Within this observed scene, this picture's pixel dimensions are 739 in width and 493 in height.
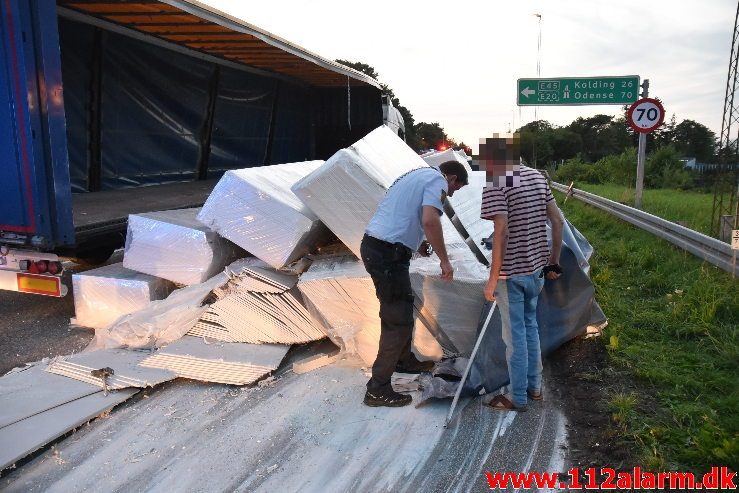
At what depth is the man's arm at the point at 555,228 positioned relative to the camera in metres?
3.75

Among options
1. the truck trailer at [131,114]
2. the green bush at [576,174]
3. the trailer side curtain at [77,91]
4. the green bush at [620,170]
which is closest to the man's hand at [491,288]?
the truck trailer at [131,114]

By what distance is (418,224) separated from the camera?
Result: 12.4 feet

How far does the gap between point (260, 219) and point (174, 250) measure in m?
0.83

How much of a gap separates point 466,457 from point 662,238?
5.94m

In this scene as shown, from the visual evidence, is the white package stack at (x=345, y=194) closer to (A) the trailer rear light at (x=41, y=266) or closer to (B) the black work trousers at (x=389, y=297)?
(B) the black work trousers at (x=389, y=297)

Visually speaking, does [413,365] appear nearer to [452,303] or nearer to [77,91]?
[452,303]

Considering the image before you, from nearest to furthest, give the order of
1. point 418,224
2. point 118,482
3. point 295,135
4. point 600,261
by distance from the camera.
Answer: point 118,482, point 418,224, point 600,261, point 295,135

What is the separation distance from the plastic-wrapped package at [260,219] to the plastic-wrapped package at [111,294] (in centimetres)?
75

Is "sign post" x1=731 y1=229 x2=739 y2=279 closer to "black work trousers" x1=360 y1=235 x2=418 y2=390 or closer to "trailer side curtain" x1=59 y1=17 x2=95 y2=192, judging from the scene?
"black work trousers" x1=360 y1=235 x2=418 y2=390

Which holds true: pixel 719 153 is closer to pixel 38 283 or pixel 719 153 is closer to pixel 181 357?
pixel 181 357

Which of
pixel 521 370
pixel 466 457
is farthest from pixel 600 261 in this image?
pixel 466 457

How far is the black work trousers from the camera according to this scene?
3811mm

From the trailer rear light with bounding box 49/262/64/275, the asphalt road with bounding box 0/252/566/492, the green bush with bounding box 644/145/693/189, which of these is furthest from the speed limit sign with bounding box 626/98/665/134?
the green bush with bounding box 644/145/693/189

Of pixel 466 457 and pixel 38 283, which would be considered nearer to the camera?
pixel 466 457
